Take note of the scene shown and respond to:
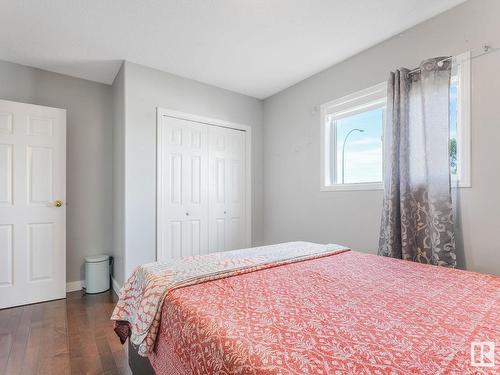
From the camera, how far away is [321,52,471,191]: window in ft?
6.18

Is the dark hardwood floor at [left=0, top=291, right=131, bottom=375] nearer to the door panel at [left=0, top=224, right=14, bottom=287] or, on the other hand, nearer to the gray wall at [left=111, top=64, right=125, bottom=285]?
the door panel at [left=0, top=224, right=14, bottom=287]

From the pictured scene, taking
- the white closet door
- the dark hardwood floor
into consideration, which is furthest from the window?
the dark hardwood floor

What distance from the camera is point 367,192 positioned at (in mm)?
2502

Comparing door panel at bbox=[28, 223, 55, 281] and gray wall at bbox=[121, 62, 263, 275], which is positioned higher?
gray wall at bbox=[121, 62, 263, 275]

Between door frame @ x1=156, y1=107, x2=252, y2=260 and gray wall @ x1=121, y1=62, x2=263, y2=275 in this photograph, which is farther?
door frame @ x1=156, y1=107, x2=252, y2=260

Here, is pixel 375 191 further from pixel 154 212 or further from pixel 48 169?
pixel 48 169

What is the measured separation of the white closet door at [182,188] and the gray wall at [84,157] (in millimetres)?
853

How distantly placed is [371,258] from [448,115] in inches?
46.4

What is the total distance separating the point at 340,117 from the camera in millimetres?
2838

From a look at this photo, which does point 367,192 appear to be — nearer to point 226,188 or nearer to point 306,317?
point 226,188

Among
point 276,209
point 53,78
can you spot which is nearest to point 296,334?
point 276,209

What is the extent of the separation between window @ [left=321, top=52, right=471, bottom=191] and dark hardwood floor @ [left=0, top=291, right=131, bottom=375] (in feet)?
7.93

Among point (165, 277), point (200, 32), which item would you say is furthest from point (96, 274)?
point (200, 32)

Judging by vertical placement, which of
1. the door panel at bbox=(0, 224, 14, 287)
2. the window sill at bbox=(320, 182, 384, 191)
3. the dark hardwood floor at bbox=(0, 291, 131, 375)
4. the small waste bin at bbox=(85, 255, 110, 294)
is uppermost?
the window sill at bbox=(320, 182, 384, 191)
